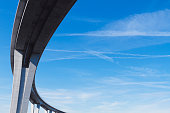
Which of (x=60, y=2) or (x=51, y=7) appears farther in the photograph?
(x=51, y=7)

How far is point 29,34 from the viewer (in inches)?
667

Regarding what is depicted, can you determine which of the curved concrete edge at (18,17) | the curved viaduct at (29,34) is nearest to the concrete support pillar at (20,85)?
the curved viaduct at (29,34)

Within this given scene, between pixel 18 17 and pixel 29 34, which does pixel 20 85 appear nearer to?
pixel 29 34

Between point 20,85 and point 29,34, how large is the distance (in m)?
6.96

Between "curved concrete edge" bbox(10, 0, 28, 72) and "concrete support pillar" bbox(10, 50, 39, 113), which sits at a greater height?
"curved concrete edge" bbox(10, 0, 28, 72)

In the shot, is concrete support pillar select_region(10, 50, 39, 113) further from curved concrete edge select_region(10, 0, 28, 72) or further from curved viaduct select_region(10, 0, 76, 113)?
curved concrete edge select_region(10, 0, 28, 72)

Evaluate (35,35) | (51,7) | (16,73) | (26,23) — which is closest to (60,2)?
(51,7)

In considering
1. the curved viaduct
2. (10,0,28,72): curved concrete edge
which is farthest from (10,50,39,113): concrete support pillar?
(10,0,28,72): curved concrete edge

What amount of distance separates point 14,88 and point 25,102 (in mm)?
1936

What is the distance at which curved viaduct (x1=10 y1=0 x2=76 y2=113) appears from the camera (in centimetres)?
1302

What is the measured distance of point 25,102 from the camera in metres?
20.9

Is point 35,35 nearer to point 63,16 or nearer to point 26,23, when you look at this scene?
point 26,23

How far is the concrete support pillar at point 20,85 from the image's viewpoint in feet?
66.5

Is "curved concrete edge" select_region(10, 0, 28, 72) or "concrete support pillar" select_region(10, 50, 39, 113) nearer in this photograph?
"curved concrete edge" select_region(10, 0, 28, 72)
